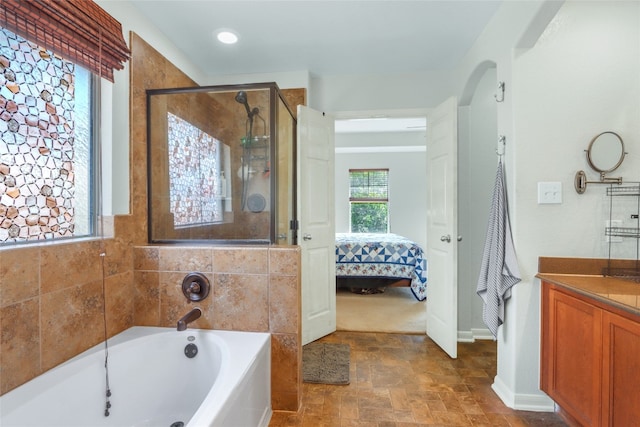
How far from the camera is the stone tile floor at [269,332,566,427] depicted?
1.59 m

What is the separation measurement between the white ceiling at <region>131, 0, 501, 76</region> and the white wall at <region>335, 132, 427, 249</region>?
10.5 ft

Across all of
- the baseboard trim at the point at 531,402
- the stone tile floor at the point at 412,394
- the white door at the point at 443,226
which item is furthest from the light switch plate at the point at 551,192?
the stone tile floor at the point at 412,394

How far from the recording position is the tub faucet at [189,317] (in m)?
1.40

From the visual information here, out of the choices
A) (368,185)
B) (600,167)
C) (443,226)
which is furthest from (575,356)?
(368,185)

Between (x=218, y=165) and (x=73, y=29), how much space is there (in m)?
1.08

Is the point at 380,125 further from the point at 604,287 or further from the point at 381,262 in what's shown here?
the point at 604,287

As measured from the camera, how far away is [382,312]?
321cm

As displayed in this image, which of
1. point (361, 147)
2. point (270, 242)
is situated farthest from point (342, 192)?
point (270, 242)

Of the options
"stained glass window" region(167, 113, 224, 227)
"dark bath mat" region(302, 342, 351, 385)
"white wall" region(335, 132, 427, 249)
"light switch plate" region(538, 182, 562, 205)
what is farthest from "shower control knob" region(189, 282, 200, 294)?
"white wall" region(335, 132, 427, 249)

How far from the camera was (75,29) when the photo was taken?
51.8 inches

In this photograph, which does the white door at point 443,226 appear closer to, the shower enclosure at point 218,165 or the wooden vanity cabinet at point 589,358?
the wooden vanity cabinet at point 589,358

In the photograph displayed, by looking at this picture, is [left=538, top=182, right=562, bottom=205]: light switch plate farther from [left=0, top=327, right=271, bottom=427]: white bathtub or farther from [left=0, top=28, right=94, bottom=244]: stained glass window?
[left=0, top=28, right=94, bottom=244]: stained glass window

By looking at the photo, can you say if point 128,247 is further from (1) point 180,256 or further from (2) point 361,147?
(2) point 361,147

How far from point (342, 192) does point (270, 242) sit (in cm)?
423
